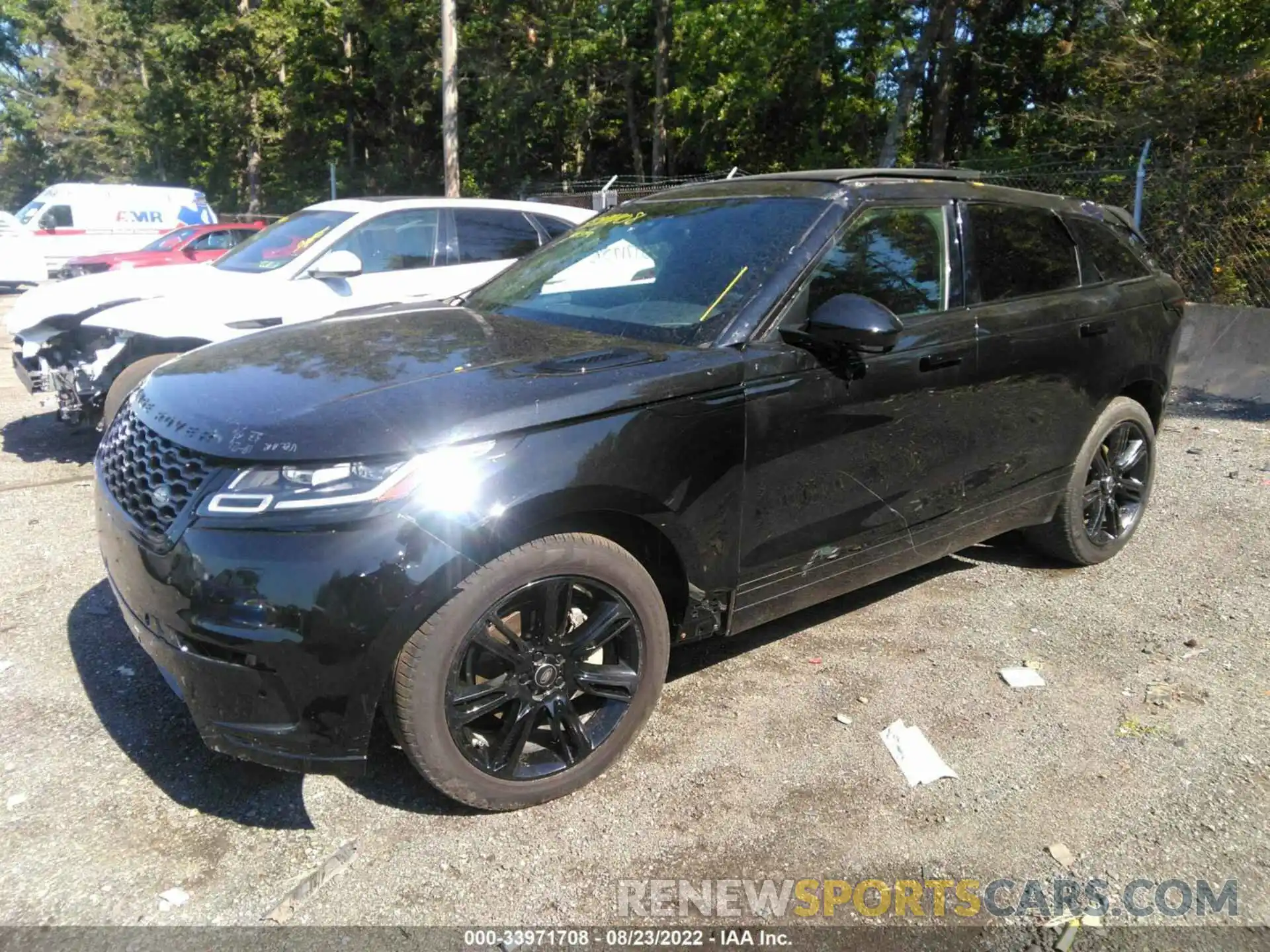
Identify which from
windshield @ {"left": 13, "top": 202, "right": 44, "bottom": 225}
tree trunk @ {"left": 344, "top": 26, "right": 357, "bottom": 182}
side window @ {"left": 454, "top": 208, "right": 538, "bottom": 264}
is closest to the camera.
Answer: side window @ {"left": 454, "top": 208, "right": 538, "bottom": 264}

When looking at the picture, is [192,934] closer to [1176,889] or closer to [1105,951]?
[1105,951]

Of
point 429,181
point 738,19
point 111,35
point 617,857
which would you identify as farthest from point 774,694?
point 111,35

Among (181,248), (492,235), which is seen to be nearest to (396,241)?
(492,235)

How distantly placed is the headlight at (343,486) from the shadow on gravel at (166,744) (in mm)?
989

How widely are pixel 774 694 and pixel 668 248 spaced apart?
1.75 m

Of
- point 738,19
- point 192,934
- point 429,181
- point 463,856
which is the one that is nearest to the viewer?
point 192,934

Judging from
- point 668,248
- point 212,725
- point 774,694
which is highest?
point 668,248

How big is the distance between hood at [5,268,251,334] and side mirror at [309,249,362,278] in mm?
432

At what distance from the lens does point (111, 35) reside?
40.2 metres

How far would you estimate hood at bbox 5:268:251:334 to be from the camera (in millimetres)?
6562

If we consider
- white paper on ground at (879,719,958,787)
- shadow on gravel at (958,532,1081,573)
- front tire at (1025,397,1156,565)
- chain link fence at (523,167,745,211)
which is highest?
chain link fence at (523,167,745,211)

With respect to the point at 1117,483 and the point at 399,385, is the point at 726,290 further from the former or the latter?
the point at 1117,483

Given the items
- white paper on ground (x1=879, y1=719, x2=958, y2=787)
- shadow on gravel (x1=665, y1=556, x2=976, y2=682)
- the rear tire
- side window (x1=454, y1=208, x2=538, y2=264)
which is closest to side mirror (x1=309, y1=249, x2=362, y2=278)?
side window (x1=454, y1=208, x2=538, y2=264)

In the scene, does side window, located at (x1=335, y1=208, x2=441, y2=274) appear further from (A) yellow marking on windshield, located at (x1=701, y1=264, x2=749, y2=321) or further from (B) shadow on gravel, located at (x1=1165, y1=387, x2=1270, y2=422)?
(B) shadow on gravel, located at (x1=1165, y1=387, x2=1270, y2=422)
